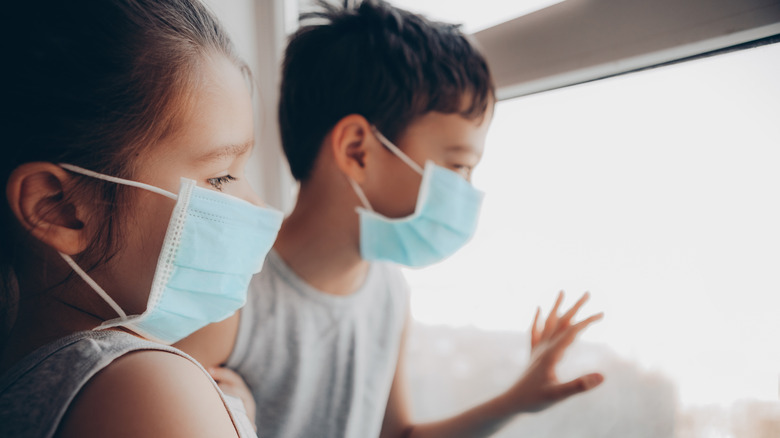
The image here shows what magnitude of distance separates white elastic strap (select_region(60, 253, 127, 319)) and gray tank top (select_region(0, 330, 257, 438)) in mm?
43

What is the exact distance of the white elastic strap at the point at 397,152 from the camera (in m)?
0.86

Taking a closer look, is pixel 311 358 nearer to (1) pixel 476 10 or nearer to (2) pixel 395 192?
(2) pixel 395 192

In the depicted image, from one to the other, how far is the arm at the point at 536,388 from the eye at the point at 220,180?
2.00 ft

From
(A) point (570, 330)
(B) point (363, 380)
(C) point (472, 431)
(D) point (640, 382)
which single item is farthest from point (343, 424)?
(D) point (640, 382)

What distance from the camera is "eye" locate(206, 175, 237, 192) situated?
1.87 feet

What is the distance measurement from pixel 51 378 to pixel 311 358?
0.52 metres

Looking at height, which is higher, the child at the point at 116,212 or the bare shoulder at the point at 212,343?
the child at the point at 116,212

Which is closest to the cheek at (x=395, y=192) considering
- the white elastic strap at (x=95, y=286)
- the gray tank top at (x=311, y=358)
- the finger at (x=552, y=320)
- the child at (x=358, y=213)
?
the child at (x=358, y=213)

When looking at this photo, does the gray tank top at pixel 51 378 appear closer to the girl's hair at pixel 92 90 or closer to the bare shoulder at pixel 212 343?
the girl's hair at pixel 92 90

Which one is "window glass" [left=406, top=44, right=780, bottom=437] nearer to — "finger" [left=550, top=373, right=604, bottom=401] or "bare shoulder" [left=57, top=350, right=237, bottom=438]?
"finger" [left=550, top=373, right=604, bottom=401]

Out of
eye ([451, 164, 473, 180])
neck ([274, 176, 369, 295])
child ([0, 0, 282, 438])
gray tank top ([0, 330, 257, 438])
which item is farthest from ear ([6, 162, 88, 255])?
eye ([451, 164, 473, 180])

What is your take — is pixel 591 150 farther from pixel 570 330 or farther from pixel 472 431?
pixel 472 431

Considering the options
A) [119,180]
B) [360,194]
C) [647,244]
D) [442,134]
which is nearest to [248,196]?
[119,180]

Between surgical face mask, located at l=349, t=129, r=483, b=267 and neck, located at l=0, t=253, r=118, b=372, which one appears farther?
surgical face mask, located at l=349, t=129, r=483, b=267
